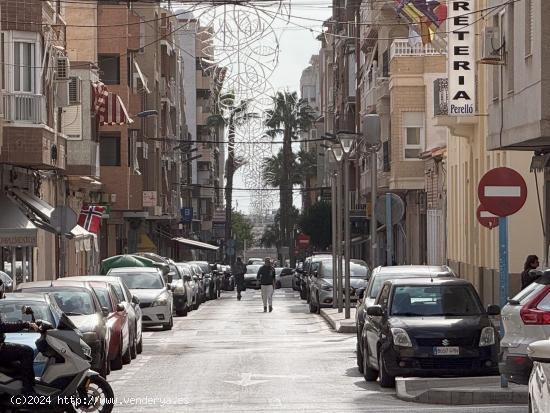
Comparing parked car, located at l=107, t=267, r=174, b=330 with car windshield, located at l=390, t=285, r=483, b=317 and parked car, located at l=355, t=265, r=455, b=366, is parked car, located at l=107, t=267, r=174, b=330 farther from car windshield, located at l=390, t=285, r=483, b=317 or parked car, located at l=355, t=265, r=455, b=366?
car windshield, located at l=390, t=285, r=483, b=317

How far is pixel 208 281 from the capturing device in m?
67.9

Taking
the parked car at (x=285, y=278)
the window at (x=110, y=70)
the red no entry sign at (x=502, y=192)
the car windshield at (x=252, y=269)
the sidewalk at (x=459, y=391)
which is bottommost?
the parked car at (x=285, y=278)

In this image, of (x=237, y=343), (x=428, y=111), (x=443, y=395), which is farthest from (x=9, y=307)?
(x=428, y=111)

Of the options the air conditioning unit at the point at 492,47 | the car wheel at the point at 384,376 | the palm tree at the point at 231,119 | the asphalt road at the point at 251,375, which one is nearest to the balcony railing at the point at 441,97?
Result: the palm tree at the point at 231,119

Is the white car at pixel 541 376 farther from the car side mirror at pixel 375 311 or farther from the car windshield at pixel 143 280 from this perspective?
the car windshield at pixel 143 280

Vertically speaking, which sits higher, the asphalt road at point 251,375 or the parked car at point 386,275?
the parked car at point 386,275

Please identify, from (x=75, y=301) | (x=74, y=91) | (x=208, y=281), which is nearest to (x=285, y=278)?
(x=208, y=281)

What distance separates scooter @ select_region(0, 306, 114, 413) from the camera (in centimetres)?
1599

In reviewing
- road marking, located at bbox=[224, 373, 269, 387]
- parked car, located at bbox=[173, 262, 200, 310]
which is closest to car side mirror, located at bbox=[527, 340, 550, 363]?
road marking, located at bbox=[224, 373, 269, 387]

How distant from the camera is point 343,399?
63.9ft

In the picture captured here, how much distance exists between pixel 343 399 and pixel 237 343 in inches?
530

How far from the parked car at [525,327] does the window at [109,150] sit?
48851 millimetres

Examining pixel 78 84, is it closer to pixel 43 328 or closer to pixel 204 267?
pixel 204 267

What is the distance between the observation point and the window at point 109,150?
214 feet
